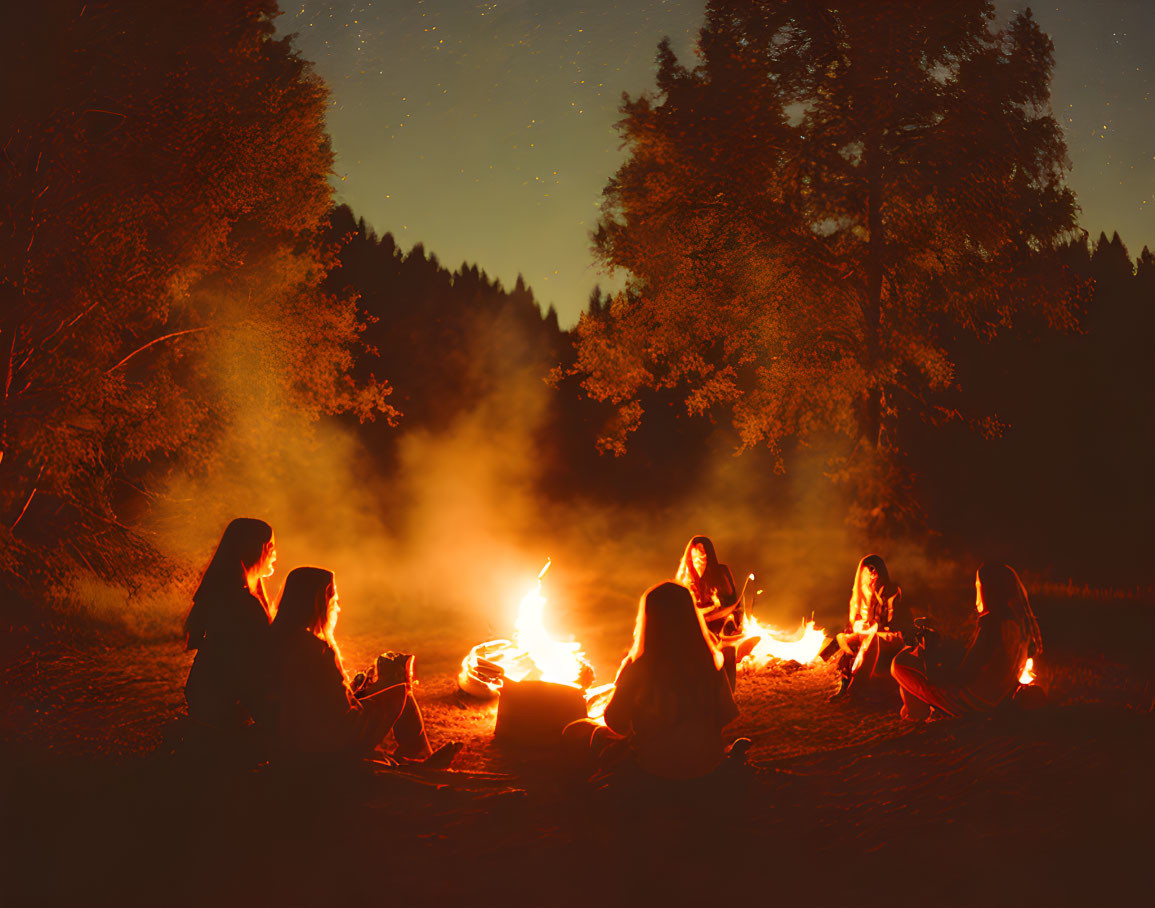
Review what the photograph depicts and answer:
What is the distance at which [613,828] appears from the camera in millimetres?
4848

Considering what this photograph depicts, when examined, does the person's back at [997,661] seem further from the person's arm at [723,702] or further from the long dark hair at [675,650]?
the long dark hair at [675,650]

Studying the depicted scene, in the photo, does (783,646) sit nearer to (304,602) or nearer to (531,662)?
(531,662)

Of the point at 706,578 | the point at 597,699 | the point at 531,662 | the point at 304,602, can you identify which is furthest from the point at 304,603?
the point at 706,578

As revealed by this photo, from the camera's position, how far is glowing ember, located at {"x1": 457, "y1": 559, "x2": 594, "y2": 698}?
914cm

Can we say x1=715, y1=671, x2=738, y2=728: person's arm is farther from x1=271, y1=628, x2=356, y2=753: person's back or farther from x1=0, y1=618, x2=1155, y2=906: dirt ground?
x1=271, y1=628, x2=356, y2=753: person's back

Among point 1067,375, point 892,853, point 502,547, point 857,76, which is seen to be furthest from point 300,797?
point 1067,375

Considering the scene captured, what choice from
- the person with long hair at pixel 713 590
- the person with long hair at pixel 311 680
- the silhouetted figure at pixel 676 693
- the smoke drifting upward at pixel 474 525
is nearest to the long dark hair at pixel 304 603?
the person with long hair at pixel 311 680

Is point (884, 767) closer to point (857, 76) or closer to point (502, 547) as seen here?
point (857, 76)

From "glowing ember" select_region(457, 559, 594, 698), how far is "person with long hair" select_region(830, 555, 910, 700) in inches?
119

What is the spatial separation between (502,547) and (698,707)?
16322 millimetres

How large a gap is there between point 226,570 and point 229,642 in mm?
492

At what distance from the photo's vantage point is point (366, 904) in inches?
157

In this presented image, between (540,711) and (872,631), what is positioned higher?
(872,631)

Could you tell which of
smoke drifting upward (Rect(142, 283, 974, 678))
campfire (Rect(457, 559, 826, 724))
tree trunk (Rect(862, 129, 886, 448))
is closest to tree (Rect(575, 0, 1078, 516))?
tree trunk (Rect(862, 129, 886, 448))
